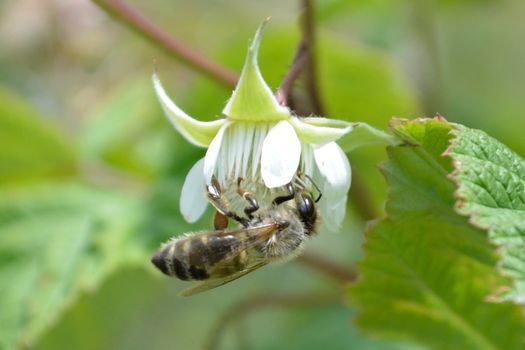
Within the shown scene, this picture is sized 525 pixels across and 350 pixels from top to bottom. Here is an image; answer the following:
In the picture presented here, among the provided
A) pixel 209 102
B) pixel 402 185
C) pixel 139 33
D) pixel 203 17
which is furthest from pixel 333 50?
pixel 203 17

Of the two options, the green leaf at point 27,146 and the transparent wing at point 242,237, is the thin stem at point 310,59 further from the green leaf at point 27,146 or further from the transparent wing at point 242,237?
the green leaf at point 27,146

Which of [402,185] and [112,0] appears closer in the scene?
[402,185]

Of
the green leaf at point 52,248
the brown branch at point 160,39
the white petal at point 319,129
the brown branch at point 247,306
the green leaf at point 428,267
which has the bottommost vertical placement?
the brown branch at point 247,306

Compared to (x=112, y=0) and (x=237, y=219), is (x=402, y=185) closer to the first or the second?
(x=237, y=219)

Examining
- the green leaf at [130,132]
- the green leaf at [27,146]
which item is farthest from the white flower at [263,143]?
the green leaf at [27,146]

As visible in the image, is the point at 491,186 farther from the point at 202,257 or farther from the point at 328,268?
the point at 328,268
